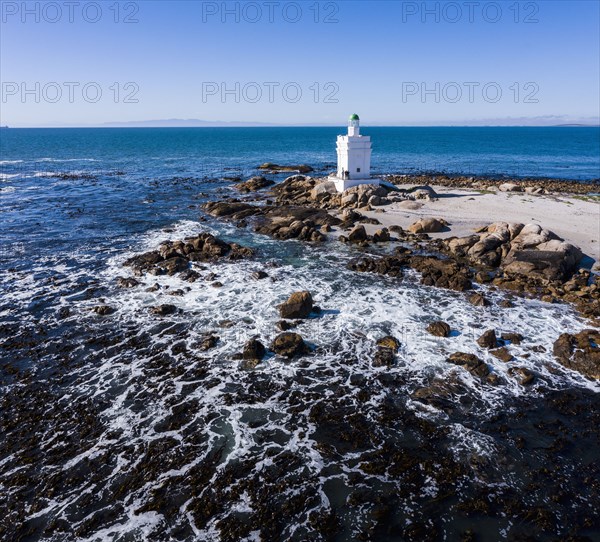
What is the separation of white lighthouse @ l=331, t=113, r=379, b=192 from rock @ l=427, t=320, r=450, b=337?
29.0 m

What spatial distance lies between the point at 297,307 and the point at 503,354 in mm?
9652

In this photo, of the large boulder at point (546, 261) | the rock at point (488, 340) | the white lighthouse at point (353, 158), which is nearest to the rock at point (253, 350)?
the rock at point (488, 340)

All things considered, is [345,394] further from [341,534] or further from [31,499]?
[31,499]

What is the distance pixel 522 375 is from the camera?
16094 mm

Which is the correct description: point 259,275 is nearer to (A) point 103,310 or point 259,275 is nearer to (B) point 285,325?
(B) point 285,325

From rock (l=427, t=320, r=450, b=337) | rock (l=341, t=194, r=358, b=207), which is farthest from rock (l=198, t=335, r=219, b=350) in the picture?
rock (l=341, t=194, r=358, b=207)

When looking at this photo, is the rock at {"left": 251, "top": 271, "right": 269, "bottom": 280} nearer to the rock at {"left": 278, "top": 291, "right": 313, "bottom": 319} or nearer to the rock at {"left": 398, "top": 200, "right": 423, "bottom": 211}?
the rock at {"left": 278, "top": 291, "right": 313, "bottom": 319}

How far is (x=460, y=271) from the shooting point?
25.5 m

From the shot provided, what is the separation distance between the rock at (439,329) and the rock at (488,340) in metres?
1.46

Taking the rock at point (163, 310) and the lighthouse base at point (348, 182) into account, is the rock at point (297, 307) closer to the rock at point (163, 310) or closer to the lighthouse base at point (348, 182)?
the rock at point (163, 310)

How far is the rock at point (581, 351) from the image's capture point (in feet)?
53.8

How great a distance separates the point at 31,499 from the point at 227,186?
5136cm

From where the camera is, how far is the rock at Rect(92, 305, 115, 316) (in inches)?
827

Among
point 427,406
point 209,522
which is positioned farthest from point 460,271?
Result: point 209,522
